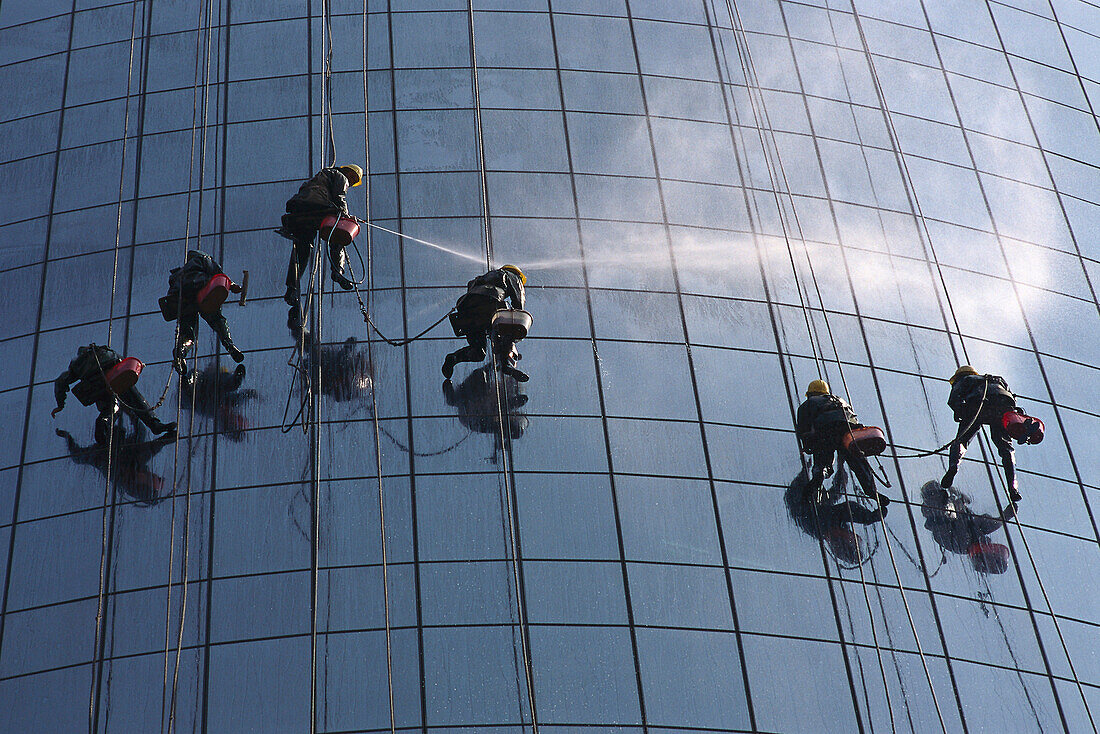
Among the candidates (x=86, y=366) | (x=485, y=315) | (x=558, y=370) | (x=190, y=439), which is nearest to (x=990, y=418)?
(x=558, y=370)

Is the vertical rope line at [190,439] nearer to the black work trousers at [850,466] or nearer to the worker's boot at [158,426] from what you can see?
the worker's boot at [158,426]

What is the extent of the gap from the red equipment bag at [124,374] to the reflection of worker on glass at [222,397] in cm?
111

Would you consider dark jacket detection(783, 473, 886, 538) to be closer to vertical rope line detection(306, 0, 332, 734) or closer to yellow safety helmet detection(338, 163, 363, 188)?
vertical rope line detection(306, 0, 332, 734)

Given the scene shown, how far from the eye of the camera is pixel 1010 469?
20.7 meters

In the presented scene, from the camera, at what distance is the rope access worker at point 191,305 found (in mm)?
19875

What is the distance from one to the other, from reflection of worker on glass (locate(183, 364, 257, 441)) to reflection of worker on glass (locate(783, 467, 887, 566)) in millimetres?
8203

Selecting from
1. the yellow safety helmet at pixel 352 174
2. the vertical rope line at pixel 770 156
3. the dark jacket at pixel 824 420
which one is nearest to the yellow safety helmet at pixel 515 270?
the yellow safety helmet at pixel 352 174

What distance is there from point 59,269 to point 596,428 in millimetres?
9439

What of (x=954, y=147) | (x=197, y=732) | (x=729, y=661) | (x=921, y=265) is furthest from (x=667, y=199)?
(x=197, y=732)

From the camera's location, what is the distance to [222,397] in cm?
2009

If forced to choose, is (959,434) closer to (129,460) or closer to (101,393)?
(129,460)

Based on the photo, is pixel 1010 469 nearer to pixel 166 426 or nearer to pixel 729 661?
pixel 729 661

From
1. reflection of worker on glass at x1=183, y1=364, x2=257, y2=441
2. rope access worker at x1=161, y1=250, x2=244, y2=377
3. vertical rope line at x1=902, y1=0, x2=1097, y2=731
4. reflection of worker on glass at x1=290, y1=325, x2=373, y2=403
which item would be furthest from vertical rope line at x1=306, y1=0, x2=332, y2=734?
vertical rope line at x1=902, y1=0, x2=1097, y2=731

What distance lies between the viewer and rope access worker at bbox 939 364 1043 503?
66.6 ft
